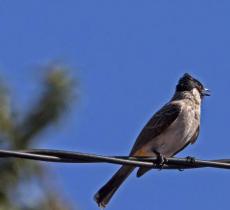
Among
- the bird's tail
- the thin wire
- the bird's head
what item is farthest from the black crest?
the thin wire

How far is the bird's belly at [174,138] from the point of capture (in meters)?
9.72

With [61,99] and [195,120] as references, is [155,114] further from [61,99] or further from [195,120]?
[61,99]

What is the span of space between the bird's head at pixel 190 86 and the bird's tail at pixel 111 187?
1.99 metres

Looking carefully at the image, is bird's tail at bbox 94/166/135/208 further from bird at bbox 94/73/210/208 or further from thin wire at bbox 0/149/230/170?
thin wire at bbox 0/149/230/170

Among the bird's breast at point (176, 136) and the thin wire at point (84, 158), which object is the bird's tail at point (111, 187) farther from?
the thin wire at point (84, 158)

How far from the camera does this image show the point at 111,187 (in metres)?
9.05

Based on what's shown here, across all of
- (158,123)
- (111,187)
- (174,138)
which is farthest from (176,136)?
(111,187)

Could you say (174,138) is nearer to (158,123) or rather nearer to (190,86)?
(158,123)

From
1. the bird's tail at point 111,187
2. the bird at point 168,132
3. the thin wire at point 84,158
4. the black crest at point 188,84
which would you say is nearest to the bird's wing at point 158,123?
the bird at point 168,132

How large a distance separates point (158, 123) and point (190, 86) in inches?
48.1

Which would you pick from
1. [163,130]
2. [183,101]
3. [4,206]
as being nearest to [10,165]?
[4,206]

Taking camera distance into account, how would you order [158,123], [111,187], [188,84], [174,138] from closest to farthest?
[111,187] → [174,138] → [158,123] → [188,84]

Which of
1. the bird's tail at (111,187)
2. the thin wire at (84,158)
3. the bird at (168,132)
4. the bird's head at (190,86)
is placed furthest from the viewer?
the bird's head at (190,86)

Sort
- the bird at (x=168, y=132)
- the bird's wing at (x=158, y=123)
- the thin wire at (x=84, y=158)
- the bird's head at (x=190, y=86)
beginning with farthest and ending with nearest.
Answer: the bird's head at (x=190, y=86) < the bird's wing at (x=158, y=123) < the bird at (x=168, y=132) < the thin wire at (x=84, y=158)
